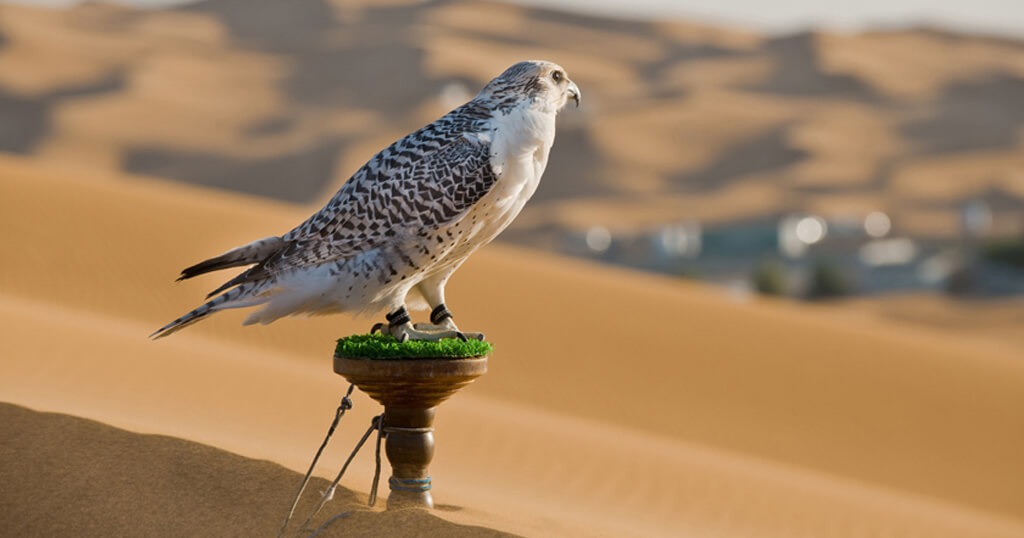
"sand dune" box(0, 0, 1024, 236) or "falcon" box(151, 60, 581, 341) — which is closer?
"falcon" box(151, 60, 581, 341)

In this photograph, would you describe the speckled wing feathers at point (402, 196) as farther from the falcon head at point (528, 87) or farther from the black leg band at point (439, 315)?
the black leg band at point (439, 315)

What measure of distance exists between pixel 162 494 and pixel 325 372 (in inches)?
271

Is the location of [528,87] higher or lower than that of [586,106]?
lower

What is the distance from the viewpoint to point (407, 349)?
17.3ft

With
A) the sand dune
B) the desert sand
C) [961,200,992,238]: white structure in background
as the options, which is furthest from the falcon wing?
[961,200,992,238]: white structure in background

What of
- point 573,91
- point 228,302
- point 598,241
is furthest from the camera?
point 598,241

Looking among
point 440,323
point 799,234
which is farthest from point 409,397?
point 799,234

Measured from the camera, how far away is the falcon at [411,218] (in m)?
5.30

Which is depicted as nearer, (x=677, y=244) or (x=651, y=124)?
(x=677, y=244)

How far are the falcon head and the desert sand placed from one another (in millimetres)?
1742

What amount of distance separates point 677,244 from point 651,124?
23.5 metres

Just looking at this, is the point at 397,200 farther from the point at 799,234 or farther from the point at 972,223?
the point at 972,223

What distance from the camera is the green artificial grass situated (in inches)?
208

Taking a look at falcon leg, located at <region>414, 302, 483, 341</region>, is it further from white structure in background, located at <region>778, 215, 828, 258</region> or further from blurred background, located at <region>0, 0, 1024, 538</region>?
white structure in background, located at <region>778, 215, 828, 258</region>
